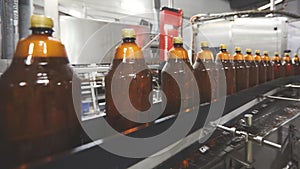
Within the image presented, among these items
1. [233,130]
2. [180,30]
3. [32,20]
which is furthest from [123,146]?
[180,30]

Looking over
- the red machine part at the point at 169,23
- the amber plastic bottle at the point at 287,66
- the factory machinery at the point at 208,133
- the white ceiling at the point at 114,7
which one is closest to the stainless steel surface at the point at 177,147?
the factory machinery at the point at 208,133

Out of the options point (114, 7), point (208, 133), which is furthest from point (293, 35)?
point (208, 133)

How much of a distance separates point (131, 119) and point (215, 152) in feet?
1.51

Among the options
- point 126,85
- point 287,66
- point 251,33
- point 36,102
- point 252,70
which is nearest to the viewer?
point 36,102

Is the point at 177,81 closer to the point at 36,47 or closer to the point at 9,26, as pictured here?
the point at 36,47

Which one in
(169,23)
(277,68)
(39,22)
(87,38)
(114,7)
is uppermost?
(114,7)

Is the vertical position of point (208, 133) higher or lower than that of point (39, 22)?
lower

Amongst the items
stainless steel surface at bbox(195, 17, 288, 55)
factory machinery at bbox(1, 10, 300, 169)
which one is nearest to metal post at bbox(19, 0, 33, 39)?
factory machinery at bbox(1, 10, 300, 169)

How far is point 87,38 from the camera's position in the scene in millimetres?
1725

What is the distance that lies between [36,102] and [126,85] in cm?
16

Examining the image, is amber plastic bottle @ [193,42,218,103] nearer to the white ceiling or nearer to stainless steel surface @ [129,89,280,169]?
stainless steel surface @ [129,89,280,169]

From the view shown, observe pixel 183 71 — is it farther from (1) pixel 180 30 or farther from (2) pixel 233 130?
(1) pixel 180 30

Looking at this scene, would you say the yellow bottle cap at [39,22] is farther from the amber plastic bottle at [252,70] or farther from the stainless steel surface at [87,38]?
the stainless steel surface at [87,38]

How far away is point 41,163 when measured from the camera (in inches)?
9.9
